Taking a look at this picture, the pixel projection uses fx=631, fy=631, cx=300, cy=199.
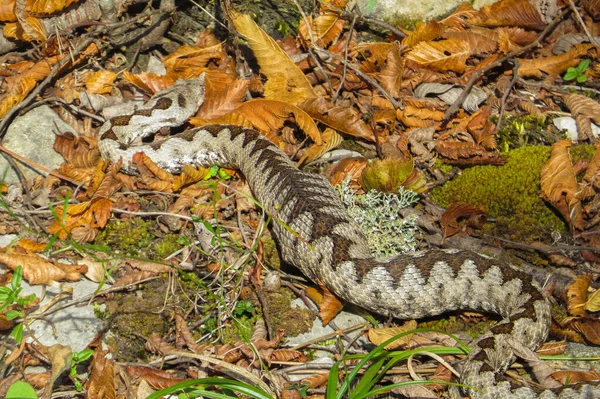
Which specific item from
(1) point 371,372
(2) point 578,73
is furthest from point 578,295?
(2) point 578,73

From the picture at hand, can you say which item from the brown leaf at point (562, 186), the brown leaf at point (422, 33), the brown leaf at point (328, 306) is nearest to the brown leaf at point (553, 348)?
the brown leaf at point (562, 186)

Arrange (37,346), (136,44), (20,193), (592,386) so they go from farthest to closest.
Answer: (136,44) → (20,193) → (37,346) → (592,386)

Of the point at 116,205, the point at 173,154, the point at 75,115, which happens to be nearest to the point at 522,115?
the point at 173,154

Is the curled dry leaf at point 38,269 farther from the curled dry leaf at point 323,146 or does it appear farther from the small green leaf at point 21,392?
the curled dry leaf at point 323,146

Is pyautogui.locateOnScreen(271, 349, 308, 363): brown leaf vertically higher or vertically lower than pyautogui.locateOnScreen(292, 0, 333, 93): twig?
lower

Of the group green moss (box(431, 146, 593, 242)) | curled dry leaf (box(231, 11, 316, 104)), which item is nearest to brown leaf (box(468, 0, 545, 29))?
green moss (box(431, 146, 593, 242))

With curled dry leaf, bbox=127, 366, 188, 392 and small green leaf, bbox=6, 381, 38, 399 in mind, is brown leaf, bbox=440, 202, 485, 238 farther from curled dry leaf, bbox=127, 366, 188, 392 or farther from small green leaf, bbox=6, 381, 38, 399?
small green leaf, bbox=6, 381, 38, 399

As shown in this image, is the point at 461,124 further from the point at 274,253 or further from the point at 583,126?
the point at 274,253
